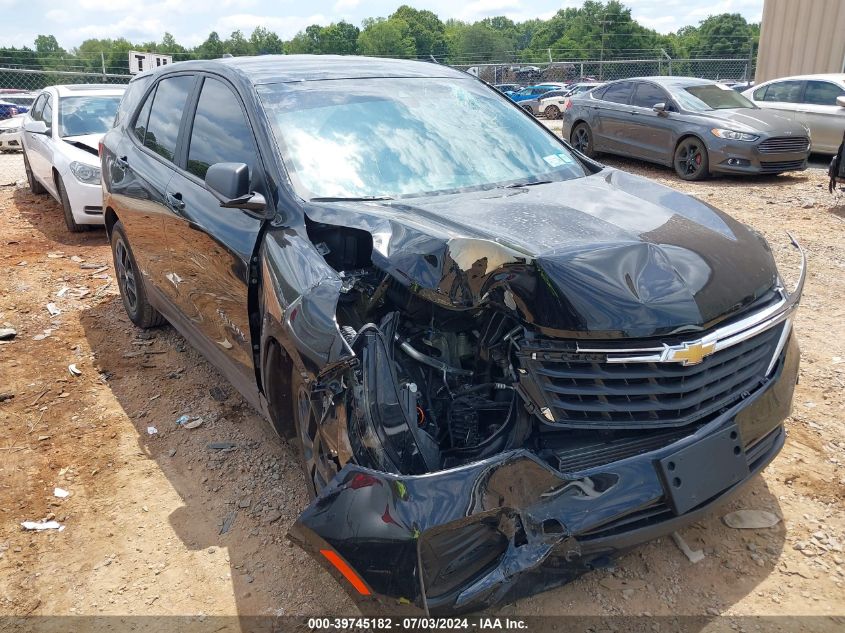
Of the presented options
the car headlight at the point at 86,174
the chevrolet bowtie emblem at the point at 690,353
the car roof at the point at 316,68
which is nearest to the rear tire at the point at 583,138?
the car headlight at the point at 86,174

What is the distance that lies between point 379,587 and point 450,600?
208mm

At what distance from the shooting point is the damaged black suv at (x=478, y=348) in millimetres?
2104

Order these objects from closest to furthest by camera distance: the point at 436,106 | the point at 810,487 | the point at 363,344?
the point at 363,344 < the point at 810,487 < the point at 436,106

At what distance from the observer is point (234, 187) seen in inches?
118

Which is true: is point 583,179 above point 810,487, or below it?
above

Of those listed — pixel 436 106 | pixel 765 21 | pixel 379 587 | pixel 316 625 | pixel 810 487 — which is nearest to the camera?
pixel 379 587

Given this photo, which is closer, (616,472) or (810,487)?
(616,472)

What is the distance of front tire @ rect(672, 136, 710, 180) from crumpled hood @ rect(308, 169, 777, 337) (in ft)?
26.9

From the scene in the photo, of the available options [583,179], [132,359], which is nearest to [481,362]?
[583,179]

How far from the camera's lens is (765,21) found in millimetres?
18750

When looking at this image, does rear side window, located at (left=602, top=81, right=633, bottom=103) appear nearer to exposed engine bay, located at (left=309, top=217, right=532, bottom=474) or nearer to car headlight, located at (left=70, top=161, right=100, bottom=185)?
car headlight, located at (left=70, top=161, right=100, bottom=185)

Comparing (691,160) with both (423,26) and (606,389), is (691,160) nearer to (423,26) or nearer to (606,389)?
(606,389)

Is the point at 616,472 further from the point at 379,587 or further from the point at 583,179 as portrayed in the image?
the point at 583,179

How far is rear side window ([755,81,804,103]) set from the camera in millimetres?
12117
